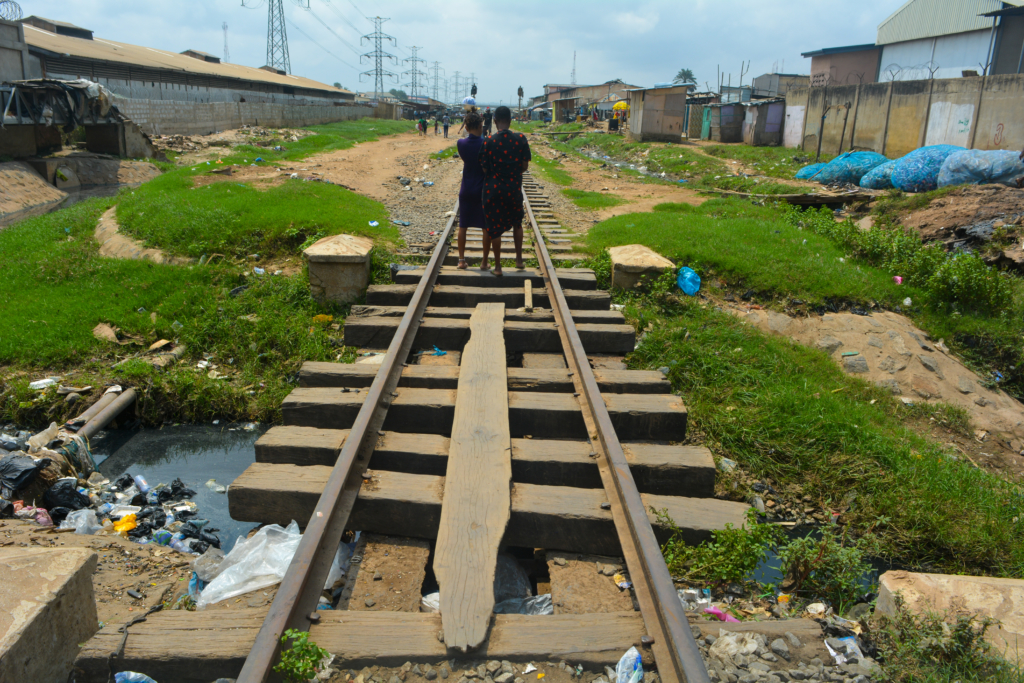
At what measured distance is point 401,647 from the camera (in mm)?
2174

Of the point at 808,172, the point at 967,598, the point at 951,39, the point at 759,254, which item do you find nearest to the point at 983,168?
the point at 808,172

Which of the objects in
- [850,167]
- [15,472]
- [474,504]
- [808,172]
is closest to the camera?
[474,504]

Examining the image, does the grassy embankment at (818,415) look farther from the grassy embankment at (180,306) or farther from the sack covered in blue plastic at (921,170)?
the sack covered in blue plastic at (921,170)

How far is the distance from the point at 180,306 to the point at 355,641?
17.1ft

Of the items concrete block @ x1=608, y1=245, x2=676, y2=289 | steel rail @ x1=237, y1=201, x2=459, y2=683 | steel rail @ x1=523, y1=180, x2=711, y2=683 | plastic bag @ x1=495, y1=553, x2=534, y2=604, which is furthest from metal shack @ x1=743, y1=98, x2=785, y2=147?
plastic bag @ x1=495, y1=553, x2=534, y2=604

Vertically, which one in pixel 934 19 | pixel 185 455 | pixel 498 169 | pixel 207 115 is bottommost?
pixel 185 455

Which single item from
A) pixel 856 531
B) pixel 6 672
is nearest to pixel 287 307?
pixel 6 672

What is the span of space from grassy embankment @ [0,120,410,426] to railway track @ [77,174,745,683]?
1.06 meters

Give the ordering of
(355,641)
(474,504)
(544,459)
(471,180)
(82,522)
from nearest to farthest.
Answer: (355,641) < (474,504) < (544,459) < (82,522) < (471,180)

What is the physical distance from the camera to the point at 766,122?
27078 mm

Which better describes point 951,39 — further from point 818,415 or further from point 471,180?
point 818,415

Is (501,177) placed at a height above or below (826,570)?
above

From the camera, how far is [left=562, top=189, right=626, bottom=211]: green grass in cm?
1228

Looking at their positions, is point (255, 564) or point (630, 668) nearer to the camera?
point (630, 668)
